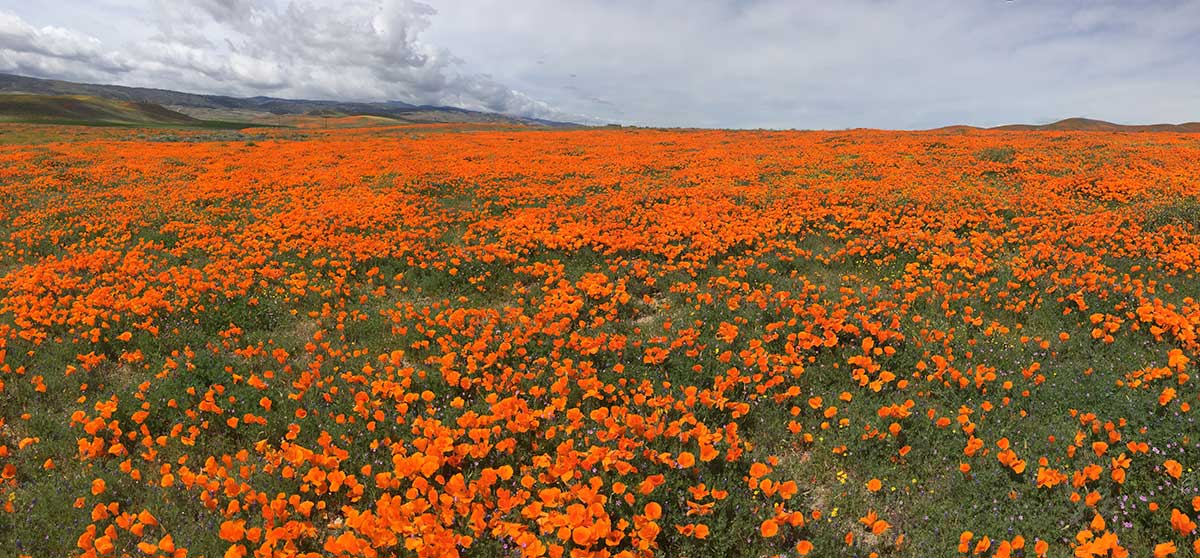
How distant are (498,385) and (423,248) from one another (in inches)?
245

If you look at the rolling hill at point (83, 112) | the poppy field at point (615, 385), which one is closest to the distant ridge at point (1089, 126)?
the poppy field at point (615, 385)

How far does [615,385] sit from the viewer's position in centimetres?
624

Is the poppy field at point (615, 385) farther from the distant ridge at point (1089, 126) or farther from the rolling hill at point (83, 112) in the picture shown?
the rolling hill at point (83, 112)

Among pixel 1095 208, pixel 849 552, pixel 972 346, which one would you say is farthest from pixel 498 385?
pixel 1095 208

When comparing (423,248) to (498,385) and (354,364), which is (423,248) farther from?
(498,385)

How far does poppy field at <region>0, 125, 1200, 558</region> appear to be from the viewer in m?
4.32

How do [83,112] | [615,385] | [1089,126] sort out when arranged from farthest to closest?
[83,112]
[1089,126]
[615,385]

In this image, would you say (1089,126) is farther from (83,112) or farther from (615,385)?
(83,112)

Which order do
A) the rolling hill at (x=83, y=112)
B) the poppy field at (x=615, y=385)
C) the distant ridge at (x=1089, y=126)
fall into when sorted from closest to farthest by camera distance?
1. the poppy field at (x=615, y=385)
2. the distant ridge at (x=1089, y=126)
3. the rolling hill at (x=83, y=112)

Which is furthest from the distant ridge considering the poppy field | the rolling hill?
the rolling hill

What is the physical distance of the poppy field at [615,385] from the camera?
432cm

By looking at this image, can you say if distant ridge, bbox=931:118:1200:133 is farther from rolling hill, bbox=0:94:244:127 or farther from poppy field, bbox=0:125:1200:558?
rolling hill, bbox=0:94:244:127

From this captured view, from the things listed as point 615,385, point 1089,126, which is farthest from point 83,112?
point 1089,126

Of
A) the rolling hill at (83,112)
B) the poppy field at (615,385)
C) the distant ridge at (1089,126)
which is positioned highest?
the distant ridge at (1089,126)
